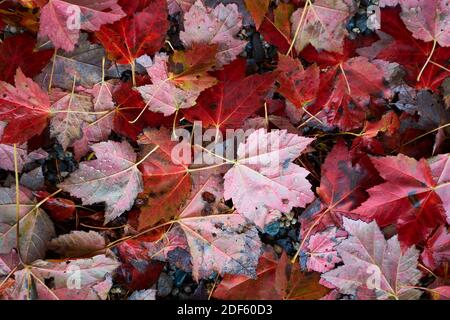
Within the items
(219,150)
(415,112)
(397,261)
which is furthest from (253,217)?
(415,112)

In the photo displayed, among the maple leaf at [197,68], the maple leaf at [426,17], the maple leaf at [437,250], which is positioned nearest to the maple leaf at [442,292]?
the maple leaf at [437,250]

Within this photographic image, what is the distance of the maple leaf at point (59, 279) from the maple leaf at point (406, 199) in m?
0.57

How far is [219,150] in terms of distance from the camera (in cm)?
101

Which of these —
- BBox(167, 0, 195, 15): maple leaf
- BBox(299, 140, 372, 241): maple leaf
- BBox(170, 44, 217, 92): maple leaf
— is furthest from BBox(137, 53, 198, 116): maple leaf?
BBox(299, 140, 372, 241): maple leaf

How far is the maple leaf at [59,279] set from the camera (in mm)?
967

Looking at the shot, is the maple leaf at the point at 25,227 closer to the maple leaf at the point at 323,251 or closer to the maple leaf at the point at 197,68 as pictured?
the maple leaf at the point at 197,68

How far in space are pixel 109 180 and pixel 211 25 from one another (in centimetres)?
39

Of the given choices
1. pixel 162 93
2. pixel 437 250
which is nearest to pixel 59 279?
pixel 162 93

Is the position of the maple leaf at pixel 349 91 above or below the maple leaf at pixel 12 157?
above

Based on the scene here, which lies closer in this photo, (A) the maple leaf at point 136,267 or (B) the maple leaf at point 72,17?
(B) the maple leaf at point 72,17

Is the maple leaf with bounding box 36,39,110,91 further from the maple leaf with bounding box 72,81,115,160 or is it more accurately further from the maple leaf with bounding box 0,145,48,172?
the maple leaf with bounding box 0,145,48,172

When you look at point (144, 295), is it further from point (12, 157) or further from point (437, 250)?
point (437, 250)

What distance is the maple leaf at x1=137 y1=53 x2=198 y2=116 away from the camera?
99 cm
